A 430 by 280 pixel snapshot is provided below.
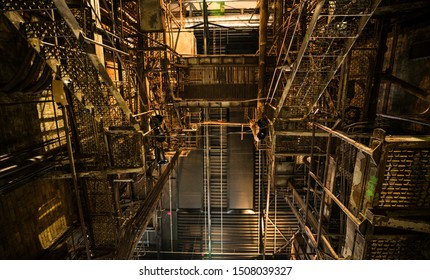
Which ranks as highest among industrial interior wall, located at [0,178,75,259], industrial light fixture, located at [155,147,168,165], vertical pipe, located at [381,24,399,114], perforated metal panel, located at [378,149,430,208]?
vertical pipe, located at [381,24,399,114]

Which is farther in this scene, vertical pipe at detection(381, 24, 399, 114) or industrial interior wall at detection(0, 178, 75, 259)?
vertical pipe at detection(381, 24, 399, 114)

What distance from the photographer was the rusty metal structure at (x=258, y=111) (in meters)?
3.47

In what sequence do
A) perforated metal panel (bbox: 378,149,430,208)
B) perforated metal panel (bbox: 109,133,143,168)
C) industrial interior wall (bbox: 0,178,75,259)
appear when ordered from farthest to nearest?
1. perforated metal panel (bbox: 109,133,143,168)
2. industrial interior wall (bbox: 0,178,75,259)
3. perforated metal panel (bbox: 378,149,430,208)

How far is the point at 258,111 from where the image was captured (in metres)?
7.80

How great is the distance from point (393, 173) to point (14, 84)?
6.73m

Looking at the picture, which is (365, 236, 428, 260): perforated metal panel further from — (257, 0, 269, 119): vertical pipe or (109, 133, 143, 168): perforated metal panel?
(257, 0, 269, 119): vertical pipe

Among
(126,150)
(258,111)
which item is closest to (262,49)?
(258,111)

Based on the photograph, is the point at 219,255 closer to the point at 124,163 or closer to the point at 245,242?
the point at 245,242

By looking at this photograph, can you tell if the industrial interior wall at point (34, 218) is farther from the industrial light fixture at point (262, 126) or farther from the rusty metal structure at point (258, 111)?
the industrial light fixture at point (262, 126)

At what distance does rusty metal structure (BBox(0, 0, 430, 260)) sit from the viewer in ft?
11.4

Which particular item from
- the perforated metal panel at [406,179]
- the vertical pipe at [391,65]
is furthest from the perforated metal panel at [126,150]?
the vertical pipe at [391,65]

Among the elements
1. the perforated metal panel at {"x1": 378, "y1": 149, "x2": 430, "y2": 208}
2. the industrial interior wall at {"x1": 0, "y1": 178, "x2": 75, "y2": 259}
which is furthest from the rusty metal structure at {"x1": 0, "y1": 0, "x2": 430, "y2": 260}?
the industrial interior wall at {"x1": 0, "y1": 178, "x2": 75, "y2": 259}

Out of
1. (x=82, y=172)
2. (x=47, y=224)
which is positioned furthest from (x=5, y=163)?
(x=47, y=224)

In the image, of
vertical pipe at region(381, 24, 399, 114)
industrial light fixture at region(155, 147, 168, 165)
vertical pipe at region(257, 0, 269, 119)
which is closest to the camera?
vertical pipe at region(381, 24, 399, 114)
